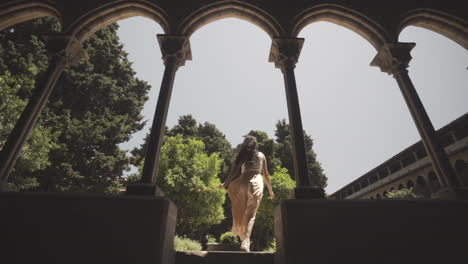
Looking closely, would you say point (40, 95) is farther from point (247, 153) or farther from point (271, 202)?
point (271, 202)

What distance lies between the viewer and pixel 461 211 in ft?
10.2

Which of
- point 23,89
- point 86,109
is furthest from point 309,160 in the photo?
point 23,89

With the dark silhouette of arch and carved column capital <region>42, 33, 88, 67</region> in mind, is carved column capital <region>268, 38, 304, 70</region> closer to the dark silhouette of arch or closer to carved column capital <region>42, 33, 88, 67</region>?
carved column capital <region>42, 33, 88, 67</region>

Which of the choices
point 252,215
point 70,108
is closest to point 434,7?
point 252,215

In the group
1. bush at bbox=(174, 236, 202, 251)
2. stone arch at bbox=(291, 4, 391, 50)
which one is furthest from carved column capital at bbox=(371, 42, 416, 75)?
bush at bbox=(174, 236, 202, 251)

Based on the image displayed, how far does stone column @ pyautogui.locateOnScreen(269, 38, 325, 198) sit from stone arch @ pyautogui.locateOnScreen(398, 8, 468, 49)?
2438mm

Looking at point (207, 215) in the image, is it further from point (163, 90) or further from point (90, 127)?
point (163, 90)

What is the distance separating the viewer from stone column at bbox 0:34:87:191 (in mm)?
3436

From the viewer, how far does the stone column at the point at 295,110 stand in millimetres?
3264

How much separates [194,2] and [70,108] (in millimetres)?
14694

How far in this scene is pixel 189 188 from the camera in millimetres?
17812

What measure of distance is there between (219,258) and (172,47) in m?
3.76

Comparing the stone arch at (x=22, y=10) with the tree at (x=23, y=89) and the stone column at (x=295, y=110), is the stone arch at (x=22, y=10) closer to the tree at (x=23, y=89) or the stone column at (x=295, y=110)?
the stone column at (x=295, y=110)

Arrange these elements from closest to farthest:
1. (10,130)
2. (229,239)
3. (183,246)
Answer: (229,239)
(183,246)
(10,130)
